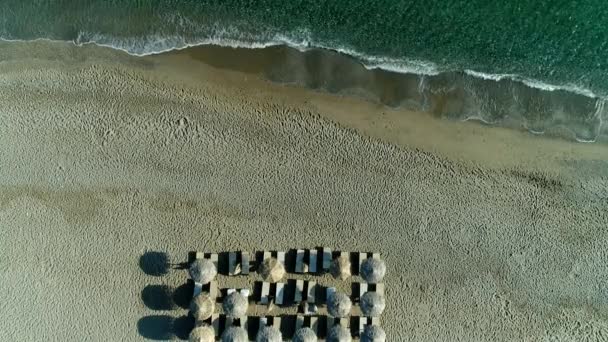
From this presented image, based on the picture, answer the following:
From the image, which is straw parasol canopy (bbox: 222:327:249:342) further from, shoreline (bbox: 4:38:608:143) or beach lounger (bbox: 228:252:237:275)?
shoreline (bbox: 4:38:608:143)

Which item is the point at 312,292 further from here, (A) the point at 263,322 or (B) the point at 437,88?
(B) the point at 437,88

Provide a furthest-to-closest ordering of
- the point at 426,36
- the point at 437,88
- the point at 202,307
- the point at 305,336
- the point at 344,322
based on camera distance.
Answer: the point at 426,36
the point at 437,88
the point at 344,322
the point at 202,307
the point at 305,336

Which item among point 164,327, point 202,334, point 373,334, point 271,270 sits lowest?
point 164,327

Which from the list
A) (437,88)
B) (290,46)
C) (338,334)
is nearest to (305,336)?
(338,334)

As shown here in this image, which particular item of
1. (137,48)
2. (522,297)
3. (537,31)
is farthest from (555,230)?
(137,48)

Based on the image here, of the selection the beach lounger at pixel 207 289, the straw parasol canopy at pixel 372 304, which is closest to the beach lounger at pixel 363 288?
the straw parasol canopy at pixel 372 304

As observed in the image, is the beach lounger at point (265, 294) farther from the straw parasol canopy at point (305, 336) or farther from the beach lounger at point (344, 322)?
the beach lounger at point (344, 322)

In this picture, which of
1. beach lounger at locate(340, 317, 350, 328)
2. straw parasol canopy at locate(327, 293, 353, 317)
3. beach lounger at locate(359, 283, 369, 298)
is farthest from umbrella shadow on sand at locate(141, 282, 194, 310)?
beach lounger at locate(359, 283, 369, 298)
